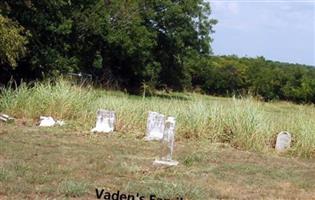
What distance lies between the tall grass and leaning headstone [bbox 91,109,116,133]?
0.30m

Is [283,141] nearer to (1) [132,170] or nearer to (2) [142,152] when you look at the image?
(2) [142,152]

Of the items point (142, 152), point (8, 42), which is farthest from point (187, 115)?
point (8, 42)

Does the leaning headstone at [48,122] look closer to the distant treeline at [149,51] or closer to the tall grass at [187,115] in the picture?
the tall grass at [187,115]

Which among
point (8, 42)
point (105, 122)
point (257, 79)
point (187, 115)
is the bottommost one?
point (105, 122)

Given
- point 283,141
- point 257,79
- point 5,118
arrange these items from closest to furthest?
1. point 283,141
2. point 5,118
3. point 257,79

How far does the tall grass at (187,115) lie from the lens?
12172 millimetres

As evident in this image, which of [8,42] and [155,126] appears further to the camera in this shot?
[8,42]

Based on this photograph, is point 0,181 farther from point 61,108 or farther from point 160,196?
point 61,108

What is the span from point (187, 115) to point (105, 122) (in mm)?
1791

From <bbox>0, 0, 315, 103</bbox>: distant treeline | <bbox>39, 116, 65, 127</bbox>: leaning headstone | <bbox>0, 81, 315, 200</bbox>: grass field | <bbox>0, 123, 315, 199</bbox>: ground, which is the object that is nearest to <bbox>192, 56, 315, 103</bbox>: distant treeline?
<bbox>0, 0, 315, 103</bbox>: distant treeline

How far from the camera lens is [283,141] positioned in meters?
11.9

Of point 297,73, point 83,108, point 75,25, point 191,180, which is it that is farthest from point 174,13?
point 191,180

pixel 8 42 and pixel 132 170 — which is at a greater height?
pixel 8 42

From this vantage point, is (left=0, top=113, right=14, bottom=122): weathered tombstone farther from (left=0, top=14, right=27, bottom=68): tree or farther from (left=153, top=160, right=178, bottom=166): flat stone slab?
(left=153, top=160, right=178, bottom=166): flat stone slab
